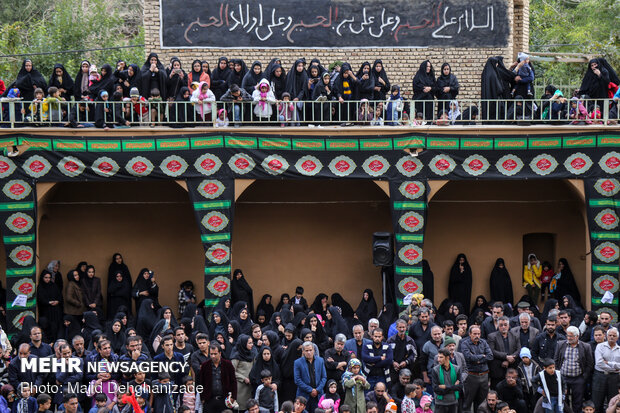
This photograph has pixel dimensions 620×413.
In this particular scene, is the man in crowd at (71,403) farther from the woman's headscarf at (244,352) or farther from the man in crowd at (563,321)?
the man in crowd at (563,321)

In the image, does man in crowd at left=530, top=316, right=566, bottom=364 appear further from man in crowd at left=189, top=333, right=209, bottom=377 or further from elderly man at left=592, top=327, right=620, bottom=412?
man in crowd at left=189, top=333, right=209, bottom=377

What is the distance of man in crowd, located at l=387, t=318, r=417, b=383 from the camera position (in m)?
15.3

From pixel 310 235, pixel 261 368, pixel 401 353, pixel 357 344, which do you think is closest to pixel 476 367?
pixel 401 353

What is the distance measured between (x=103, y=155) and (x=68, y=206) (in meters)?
2.26

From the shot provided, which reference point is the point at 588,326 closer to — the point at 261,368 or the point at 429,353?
the point at 429,353

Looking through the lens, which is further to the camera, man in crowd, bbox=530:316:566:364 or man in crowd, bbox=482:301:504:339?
man in crowd, bbox=482:301:504:339

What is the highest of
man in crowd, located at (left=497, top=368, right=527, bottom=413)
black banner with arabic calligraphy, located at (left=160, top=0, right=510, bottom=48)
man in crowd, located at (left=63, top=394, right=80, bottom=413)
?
black banner with arabic calligraphy, located at (left=160, top=0, right=510, bottom=48)

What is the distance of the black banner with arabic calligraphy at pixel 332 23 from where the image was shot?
20.4m

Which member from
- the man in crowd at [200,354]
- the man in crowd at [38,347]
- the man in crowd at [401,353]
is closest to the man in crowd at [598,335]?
the man in crowd at [401,353]

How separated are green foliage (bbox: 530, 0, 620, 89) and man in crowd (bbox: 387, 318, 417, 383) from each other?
12930 millimetres

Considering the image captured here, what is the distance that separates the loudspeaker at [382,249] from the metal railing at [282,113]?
1711 millimetres

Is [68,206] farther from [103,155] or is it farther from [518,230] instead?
[518,230]

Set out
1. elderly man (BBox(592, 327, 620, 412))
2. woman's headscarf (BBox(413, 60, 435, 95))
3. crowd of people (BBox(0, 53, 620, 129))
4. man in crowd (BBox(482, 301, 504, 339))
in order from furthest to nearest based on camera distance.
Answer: woman's headscarf (BBox(413, 60, 435, 95))
crowd of people (BBox(0, 53, 620, 129))
man in crowd (BBox(482, 301, 504, 339))
elderly man (BBox(592, 327, 620, 412))

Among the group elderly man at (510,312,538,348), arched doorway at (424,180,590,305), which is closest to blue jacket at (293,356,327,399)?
elderly man at (510,312,538,348)
